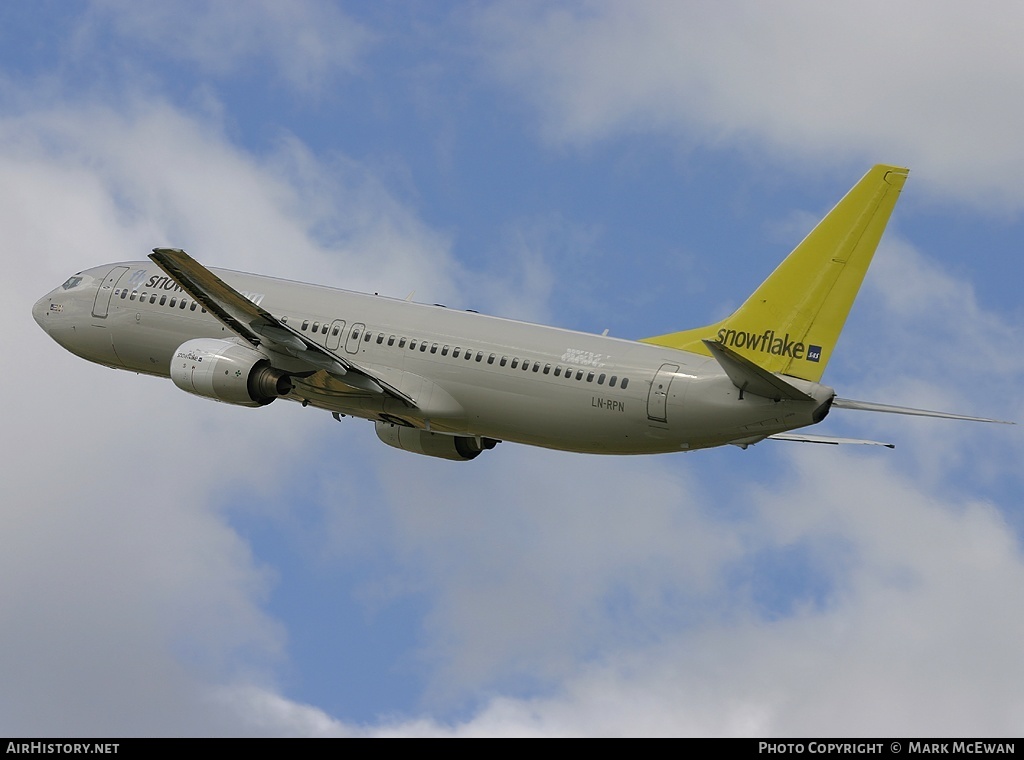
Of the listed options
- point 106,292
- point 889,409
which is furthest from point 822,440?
point 106,292

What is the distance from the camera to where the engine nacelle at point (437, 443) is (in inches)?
2105

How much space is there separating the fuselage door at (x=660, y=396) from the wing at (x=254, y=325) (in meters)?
7.94

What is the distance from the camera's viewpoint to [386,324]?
5103 cm

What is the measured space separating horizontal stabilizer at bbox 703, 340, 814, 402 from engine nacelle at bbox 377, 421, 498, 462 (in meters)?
12.0

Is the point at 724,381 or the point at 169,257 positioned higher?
the point at 169,257

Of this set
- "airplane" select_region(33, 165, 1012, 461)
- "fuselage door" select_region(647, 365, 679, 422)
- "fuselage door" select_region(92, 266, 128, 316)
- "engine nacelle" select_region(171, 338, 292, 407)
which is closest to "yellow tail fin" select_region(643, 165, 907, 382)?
"airplane" select_region(33, 165, 1012, 461)

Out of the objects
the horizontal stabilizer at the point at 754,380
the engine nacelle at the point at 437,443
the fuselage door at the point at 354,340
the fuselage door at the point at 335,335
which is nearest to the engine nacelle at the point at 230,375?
the fuselage door at the point at 335,335

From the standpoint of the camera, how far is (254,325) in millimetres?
48594

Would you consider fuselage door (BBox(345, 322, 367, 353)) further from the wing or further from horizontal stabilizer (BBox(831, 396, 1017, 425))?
horizontal stabilizer (BBox(831, 396, 1017, 425))

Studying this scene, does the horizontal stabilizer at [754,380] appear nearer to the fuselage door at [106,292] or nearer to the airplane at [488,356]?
the airplane at [488,356]
